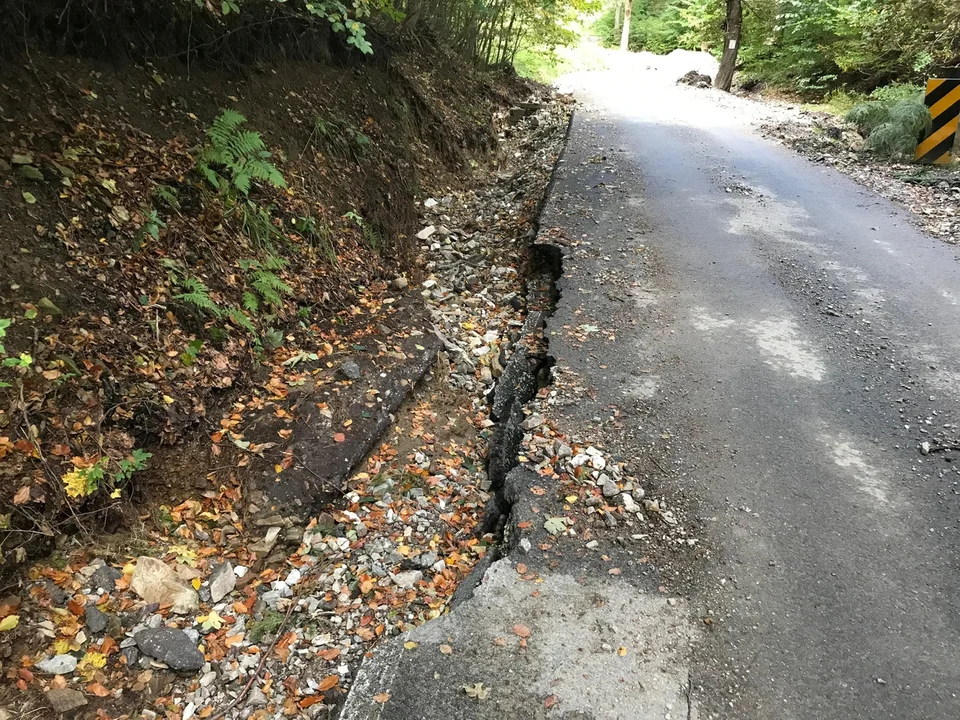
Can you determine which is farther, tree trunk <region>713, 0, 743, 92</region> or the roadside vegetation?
tree trunk <region>713, 0, 743, 92</region>

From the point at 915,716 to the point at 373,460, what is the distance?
3.56 metres

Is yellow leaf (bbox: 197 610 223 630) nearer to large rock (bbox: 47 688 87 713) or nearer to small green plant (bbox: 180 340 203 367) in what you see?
large rock (bbox: 47 688 87 713)

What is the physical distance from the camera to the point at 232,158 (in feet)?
17.7

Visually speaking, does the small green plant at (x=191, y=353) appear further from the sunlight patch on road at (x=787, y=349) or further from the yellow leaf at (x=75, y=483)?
the sunlight patch on road at (x=787, y=349)

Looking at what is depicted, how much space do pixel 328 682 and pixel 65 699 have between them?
1.26 m

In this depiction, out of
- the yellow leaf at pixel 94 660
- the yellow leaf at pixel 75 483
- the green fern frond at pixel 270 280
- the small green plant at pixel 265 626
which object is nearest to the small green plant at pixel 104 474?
the yellow leaf at pixel 75 483

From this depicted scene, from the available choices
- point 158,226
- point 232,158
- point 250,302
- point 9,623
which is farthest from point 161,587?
point 232,158

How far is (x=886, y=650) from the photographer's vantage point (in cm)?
293

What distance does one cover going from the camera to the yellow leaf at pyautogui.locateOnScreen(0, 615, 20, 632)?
2914mm

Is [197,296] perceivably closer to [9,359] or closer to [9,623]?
[9,359]

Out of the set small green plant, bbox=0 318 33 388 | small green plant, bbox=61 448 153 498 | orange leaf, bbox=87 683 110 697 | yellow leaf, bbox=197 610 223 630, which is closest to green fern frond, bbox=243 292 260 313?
small green plant, bbox=61 448 153 498

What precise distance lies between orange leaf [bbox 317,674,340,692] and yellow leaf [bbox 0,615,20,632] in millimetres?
1580

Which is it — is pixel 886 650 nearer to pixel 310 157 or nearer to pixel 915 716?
pixel 915 716

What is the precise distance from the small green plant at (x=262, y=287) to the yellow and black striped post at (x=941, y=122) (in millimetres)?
10965
